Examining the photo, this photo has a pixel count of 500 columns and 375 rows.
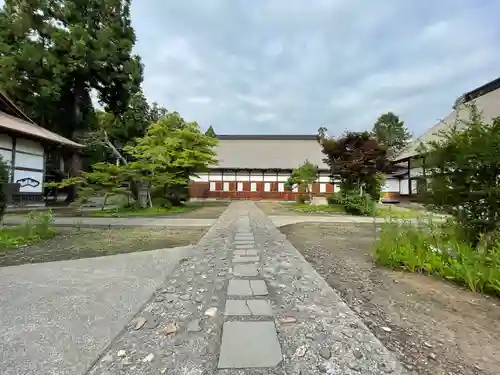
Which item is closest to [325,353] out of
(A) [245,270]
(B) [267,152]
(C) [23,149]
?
(A) [245,270]

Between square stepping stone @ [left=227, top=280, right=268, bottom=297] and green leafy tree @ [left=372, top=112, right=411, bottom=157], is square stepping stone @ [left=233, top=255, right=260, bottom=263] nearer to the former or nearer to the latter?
square stepping stone @ [left=227, top=280, right=268, bottom=297]

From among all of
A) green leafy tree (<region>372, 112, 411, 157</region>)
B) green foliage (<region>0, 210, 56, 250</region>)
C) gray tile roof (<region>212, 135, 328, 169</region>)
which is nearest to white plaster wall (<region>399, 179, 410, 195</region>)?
gray tile roof (<region>212, 135, 328, 169</region>)

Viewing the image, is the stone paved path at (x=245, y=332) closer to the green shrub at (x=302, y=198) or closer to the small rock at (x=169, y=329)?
the small rock at (x=169, y=329)

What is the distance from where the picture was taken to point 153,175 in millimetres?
12414

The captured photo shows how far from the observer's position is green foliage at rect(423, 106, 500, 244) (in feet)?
11.9

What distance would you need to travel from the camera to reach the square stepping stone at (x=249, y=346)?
5.69ft

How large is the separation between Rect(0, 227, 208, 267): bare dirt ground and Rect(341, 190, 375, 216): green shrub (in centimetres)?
767

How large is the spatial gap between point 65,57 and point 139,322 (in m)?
18.2

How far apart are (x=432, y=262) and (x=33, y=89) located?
2098 cm

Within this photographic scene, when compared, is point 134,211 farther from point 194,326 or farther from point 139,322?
point 194,326

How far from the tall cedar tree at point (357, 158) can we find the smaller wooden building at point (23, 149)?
13.4 m

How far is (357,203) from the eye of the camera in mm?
12570

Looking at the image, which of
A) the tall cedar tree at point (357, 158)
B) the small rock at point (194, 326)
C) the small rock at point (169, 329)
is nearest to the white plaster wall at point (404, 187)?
the tall cedar tree at point (357, 158)

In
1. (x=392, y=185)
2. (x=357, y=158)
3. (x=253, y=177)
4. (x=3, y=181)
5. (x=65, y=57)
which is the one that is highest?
(x=65, y=57)
